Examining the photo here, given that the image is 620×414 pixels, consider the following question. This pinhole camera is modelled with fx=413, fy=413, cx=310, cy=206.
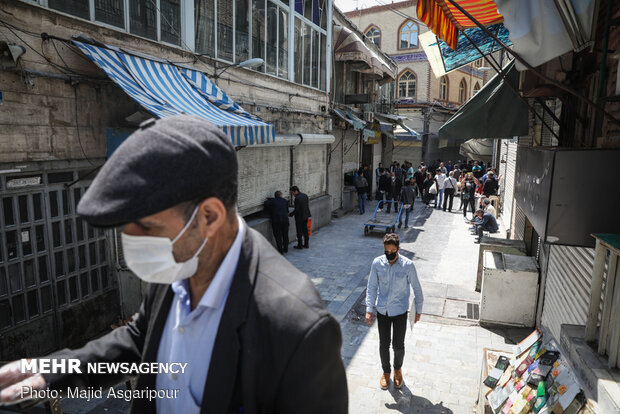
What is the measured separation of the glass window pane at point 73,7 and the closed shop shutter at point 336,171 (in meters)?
11.1

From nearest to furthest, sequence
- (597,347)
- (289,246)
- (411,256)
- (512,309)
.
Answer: (597,347)
(512,309)
(411,256)
(289,246)

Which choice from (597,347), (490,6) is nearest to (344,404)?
(597,347)

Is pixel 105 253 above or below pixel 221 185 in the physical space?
below

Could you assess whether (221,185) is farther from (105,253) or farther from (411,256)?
(411,256)

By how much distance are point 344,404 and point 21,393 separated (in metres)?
1.21

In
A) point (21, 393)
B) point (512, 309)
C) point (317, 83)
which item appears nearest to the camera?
point (21, 393)

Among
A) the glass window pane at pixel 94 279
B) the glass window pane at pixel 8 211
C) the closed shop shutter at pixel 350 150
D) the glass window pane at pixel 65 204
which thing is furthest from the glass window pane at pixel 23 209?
the closed shop shutter at pixel 350 150

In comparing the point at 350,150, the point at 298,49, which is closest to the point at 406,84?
the point at 350,150

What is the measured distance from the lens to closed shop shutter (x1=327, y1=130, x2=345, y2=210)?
16.7m

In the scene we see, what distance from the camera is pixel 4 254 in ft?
16.9

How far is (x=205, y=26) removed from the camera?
8.63m

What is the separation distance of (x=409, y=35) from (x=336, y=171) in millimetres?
21075

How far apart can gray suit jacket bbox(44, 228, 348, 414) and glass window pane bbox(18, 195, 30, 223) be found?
17.3 ft

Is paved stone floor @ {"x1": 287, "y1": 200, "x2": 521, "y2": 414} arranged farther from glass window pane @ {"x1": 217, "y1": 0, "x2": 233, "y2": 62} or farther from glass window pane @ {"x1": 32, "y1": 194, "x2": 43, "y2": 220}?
glass window pane @ {"x1": 217, "y1": 0, "x2": 233, "y2": 62}
